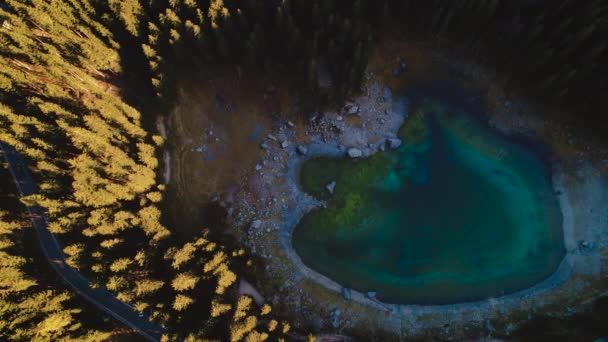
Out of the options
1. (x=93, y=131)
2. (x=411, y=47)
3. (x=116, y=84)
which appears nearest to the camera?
(x=93, y=131)

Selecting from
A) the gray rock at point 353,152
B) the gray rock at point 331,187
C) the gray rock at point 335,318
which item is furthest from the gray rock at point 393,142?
the gray rock at point 335,318

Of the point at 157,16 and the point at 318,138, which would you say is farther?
the point at 318,138

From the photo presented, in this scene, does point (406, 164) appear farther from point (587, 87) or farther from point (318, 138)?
point (587, 87)

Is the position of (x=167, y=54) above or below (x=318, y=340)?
above

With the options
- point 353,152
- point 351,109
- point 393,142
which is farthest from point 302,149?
point 393,142

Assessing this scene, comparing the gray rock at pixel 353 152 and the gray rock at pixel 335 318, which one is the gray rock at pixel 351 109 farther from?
the gray rock at pixel 335 318

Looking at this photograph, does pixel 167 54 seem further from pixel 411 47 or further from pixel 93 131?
pixel 411 47

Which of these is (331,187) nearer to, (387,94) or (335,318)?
(387,94)

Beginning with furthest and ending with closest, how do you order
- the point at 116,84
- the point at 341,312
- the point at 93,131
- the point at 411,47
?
the point at 411,47 → the point at 116,84 → the point at 341,312 → the point at 93,131

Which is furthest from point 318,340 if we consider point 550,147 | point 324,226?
point 550,147

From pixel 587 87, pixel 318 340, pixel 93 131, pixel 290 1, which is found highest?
pixel 587 87
